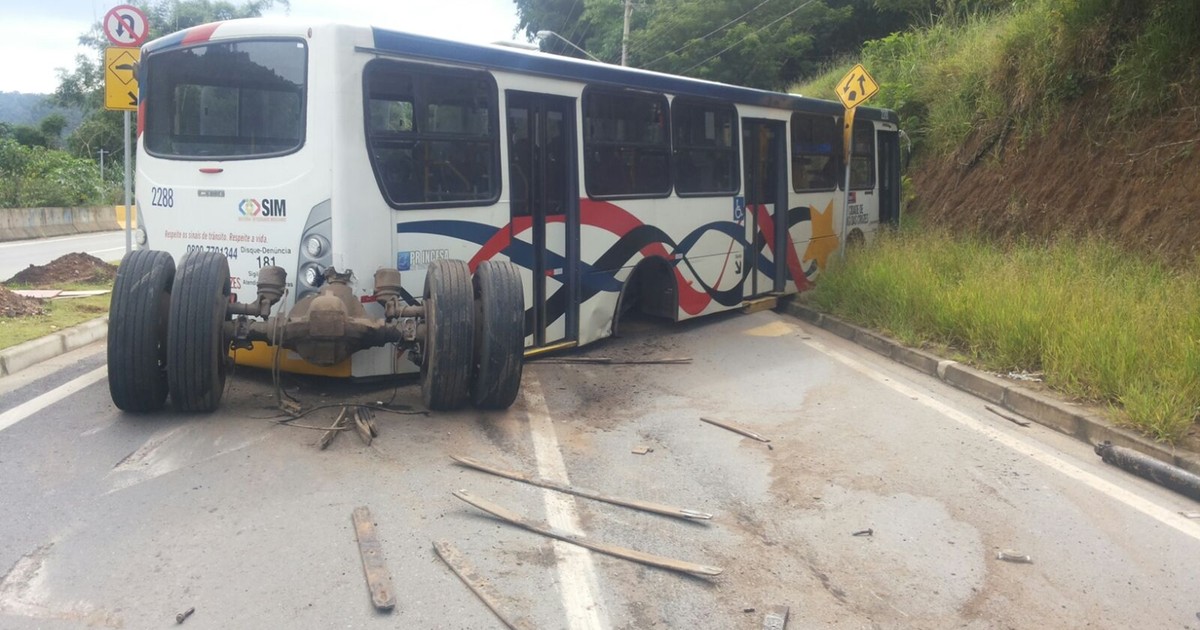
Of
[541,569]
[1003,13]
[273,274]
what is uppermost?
[1003,13]

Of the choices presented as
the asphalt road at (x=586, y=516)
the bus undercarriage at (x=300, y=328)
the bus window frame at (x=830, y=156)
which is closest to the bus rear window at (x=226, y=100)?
the bus undercarriage at (x=300, y=328)

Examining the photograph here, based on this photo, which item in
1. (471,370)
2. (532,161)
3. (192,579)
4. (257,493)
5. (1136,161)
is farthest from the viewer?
(1136,161)

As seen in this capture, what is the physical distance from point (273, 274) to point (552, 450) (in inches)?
90.2

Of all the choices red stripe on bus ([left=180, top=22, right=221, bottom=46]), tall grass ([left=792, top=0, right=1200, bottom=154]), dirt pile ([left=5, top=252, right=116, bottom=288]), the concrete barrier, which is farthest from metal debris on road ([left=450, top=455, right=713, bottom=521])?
the concrete barrier

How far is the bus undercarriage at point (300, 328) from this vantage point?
19.8 feet

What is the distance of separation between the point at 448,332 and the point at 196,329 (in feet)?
5.32

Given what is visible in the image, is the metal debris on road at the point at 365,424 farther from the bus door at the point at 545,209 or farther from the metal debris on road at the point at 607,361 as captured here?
the metal debris on road at the point at 607,361

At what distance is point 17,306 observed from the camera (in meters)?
9.79

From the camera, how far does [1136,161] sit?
11.6 metres

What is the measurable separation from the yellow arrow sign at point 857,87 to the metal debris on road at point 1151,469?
6757mm

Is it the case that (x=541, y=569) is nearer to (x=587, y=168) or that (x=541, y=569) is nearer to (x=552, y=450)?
(x=552, y=450)

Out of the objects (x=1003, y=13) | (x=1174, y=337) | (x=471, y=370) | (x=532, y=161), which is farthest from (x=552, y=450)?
(x=1003, y=13)

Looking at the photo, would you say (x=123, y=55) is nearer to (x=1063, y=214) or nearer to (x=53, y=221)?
(x=1063, y=214)

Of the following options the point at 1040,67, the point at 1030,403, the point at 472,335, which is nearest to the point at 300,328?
the point at 472,335
